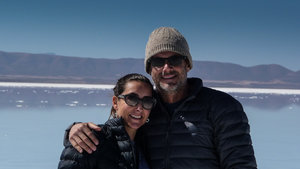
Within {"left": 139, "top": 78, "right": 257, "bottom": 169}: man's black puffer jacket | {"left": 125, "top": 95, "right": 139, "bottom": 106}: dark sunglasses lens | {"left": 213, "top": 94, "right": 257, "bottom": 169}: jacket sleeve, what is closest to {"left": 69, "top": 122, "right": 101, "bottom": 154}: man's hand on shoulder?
{"left": 125, "top": 95, "right": 139, "bottom": 106}: dark sunglasses lens

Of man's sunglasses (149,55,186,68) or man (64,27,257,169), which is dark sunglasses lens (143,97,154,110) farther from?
man's sunglasses (149,55,186,68)

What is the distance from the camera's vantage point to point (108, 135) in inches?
71.2

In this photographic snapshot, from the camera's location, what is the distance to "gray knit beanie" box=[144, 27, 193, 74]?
2.20 metres

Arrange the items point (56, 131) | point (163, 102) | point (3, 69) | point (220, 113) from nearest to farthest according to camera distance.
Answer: point (220, 113) → point (163, 102) → point (56, 131) → point (3, 69)

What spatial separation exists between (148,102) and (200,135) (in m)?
0.35

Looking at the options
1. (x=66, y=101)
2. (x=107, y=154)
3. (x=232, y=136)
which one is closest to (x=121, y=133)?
(x=107, y=154)

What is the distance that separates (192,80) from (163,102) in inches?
9.4

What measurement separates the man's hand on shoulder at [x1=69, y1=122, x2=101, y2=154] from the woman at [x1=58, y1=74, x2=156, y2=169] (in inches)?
0.9

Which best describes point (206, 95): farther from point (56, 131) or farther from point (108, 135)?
point (56, 131)

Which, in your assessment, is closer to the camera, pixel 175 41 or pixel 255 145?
pixel 175 41

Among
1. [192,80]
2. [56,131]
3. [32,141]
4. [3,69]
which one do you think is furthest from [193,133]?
[3,69]

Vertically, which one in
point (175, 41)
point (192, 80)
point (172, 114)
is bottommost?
point (172, 114)

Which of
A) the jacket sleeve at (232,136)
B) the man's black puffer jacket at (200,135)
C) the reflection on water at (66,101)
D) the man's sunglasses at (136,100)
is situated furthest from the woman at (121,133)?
the reflection on water at (66,101)

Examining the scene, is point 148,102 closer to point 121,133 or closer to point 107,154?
point 121,133
